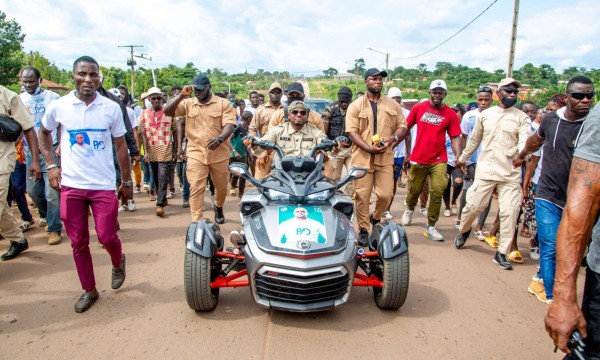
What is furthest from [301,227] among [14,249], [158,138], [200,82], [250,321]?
[158,138]

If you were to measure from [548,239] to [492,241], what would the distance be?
6.87 feet

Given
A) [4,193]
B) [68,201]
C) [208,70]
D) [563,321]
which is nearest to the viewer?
[563,321]

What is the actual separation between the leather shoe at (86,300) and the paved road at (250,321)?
0.05 metres

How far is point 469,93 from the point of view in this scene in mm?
Result: 53250

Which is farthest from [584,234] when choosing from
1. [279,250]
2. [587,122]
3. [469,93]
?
[469,93]

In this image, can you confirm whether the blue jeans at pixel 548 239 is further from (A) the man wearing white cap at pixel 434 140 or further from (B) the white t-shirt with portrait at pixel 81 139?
(B) the white t-shirt with portrait at pixel 81 139

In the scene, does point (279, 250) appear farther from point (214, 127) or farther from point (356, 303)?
point (214, 127)

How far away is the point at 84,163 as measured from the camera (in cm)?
341

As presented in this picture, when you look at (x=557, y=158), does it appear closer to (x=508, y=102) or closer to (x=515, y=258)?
(x=508, y=102)

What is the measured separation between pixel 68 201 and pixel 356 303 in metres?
2.68

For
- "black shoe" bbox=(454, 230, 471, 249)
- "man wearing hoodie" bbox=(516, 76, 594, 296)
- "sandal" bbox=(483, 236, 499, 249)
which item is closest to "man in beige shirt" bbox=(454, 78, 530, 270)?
"black shoe" bbox=(454, 230, 471, 249)

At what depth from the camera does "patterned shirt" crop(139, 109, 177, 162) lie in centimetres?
692

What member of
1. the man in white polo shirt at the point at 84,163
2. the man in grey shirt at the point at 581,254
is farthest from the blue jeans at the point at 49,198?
the man in grey shirt at the point at 581,254

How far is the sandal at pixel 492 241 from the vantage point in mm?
5520
